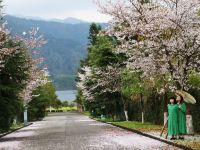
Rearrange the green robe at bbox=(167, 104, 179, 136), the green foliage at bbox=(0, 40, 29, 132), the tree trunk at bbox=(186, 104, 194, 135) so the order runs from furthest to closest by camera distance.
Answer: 1. the green foliage at bbox=(0, 40, 29, 132)
2. the tree trunk at bbox=(186, 104, 194, 135)
3. the green robe at bbox=(167, 104, 179, 136)

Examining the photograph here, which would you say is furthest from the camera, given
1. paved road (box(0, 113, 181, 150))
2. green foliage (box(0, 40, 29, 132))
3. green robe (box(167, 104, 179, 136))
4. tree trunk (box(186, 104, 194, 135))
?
green foliage (box(0, 40, 29, 132))

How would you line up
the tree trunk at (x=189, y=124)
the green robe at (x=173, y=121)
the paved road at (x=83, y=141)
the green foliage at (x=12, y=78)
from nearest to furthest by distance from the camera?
the paved road at (x=83, y=141) < the green robe at (x=173, y=121) < the tree trunk at (x=189, y=124) < the green foliage at (x=12, y=78)

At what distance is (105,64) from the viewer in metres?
52.5

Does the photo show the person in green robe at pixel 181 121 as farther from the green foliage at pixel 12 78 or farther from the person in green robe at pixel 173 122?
the green foliage at pixel 12 78

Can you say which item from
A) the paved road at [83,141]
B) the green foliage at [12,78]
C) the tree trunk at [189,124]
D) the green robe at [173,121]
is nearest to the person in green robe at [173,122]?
the green robe at [173,121]

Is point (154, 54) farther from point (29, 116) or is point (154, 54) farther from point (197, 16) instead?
point (29, 116)

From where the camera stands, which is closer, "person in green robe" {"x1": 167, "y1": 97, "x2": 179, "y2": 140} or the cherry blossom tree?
"person in green robe" {"x1": 167, "y1": 97, "x2": 179, "y2": 140}

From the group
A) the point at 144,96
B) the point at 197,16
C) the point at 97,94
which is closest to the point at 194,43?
the point at 197,16

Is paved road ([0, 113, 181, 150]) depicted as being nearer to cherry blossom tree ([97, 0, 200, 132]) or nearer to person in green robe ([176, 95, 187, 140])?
person in green robe ([176, 95, 187, 140])

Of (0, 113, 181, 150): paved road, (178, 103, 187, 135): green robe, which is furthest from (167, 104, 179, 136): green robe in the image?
(0, 113, 181, 150): paved road

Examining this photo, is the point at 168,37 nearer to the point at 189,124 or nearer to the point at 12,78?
the point at 189,124

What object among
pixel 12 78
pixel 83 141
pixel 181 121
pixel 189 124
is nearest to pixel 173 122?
pixel 181 121

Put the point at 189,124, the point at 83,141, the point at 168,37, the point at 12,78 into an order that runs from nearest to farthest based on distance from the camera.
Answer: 1. the point at 83,141
2. the point at 189,124
3. the point at 168,37
4. the point at 12,78

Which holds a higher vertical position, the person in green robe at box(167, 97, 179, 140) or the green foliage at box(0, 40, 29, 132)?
the green foliage at box(0, 40, 29, 132)
